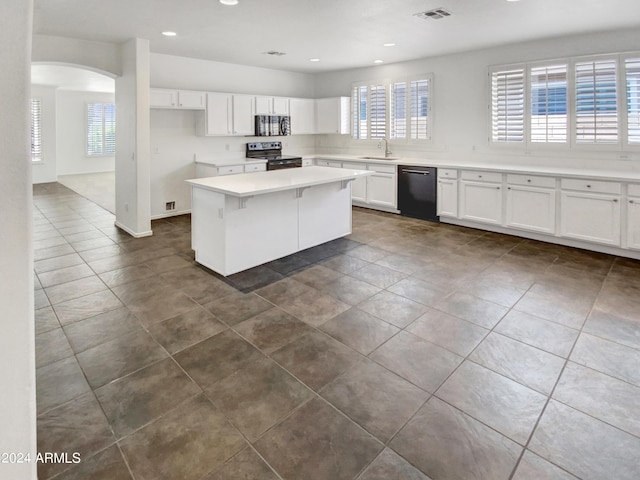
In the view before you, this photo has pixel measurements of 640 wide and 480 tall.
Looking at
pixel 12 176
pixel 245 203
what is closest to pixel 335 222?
pixel 245 203

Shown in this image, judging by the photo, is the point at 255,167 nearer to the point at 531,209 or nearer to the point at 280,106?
the point at 280,106

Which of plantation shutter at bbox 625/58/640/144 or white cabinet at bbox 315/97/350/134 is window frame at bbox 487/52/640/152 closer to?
plantation shutter at bbox 625/58/640/144

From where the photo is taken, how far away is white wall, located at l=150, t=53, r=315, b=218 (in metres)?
6.21

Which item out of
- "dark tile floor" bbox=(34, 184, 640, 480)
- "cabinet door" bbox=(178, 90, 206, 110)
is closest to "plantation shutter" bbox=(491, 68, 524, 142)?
"dark tile floor" bbox=(34, 184, 640, 480)

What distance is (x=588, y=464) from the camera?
5.74 feet

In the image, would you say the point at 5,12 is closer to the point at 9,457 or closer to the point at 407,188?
the point at 9,457

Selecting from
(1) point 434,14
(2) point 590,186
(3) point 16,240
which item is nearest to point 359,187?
(1) point 434,14

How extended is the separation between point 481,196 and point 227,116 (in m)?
4.32

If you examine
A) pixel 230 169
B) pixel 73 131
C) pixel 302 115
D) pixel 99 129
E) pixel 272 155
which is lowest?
pixel 230 169

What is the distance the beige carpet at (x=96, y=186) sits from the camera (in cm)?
801

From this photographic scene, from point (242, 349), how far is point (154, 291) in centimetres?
143

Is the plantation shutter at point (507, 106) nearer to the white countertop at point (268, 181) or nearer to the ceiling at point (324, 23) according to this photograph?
the ceiling at point (324, 23)

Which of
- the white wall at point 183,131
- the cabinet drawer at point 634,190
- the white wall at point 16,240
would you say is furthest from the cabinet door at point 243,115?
the white wall at point 16,240

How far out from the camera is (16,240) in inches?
47.8
